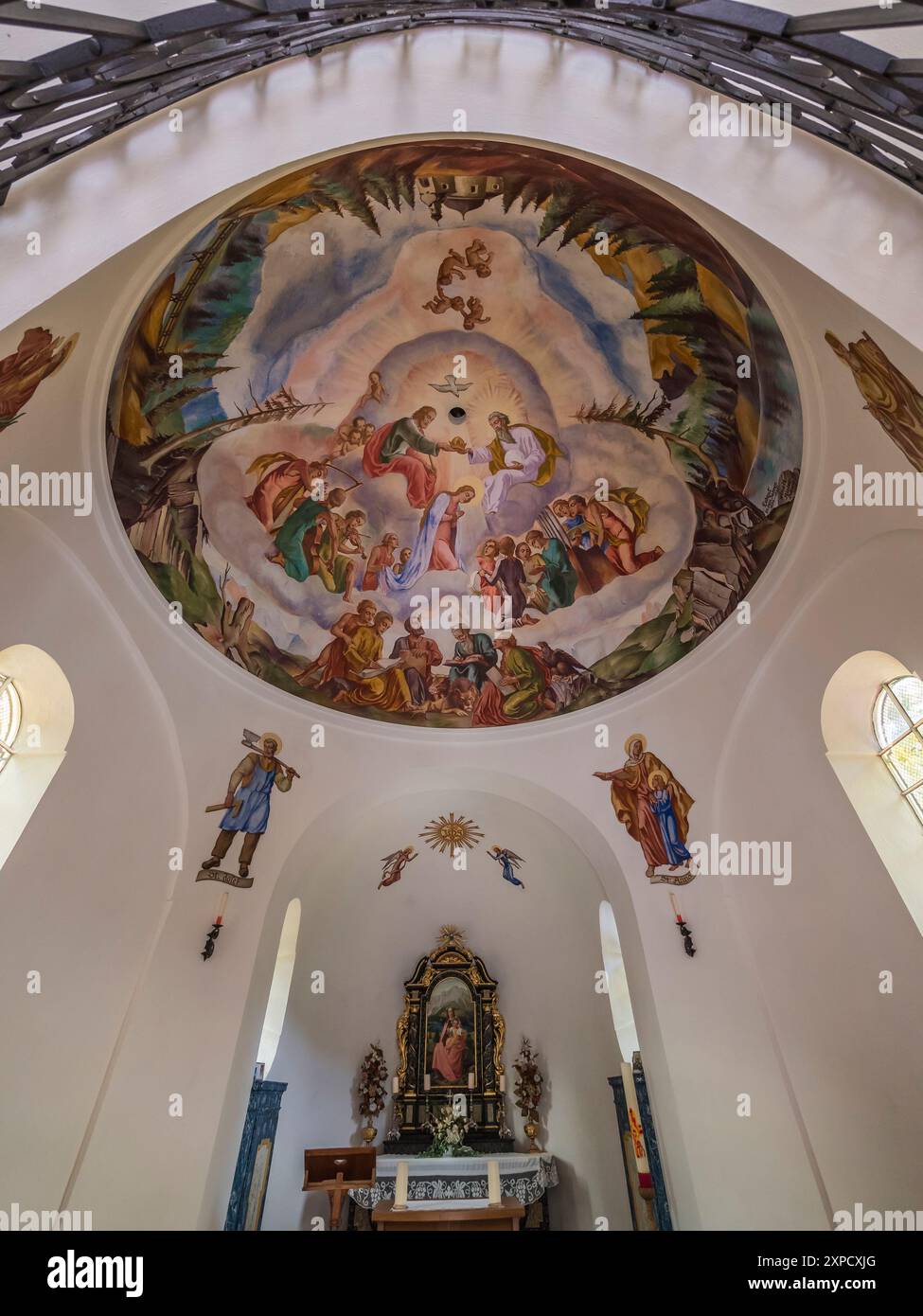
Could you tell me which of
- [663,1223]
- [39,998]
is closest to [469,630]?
[39,998]

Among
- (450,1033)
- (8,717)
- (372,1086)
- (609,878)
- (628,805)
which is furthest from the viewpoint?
(450,1033)

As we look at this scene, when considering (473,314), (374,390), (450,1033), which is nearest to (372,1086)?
(450,1033)

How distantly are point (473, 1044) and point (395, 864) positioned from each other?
11.0ft

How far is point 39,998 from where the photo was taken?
795 centimetres

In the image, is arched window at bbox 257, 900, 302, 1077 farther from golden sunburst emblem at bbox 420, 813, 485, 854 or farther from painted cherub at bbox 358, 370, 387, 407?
painted cherub at bbox 358, 370, 387, 407

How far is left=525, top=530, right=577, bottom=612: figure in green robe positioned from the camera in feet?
35.6

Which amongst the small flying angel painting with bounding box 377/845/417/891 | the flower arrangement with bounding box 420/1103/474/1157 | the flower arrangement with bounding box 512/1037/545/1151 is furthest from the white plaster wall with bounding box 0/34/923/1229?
the flower arrangement with bounding box 420/1103/474/1157

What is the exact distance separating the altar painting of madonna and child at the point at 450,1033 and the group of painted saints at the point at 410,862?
6.66ft

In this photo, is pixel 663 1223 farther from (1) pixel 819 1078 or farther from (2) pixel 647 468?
(2) pixel 647 468

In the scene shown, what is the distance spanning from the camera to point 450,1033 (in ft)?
43.4

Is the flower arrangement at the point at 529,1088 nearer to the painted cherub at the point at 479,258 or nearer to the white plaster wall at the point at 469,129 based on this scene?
the painted cherub at the point at 479,258

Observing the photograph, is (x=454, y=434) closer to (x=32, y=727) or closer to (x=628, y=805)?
(x=628, y=805)

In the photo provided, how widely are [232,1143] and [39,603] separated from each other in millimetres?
6513

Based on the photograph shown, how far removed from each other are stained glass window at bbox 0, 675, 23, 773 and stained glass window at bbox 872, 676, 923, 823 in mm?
9734
